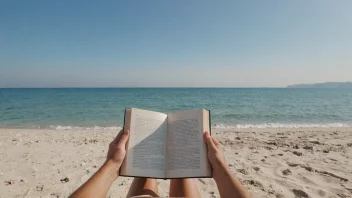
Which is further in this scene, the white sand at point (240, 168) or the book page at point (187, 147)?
the white sand at point (240, 168)

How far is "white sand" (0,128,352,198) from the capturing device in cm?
386

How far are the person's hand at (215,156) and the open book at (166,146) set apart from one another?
5 cm

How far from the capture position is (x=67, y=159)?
557 cm

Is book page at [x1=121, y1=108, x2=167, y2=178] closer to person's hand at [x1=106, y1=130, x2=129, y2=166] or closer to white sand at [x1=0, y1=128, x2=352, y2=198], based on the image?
person's hand at [x1=106, y1=130, x2=129, y2=166]

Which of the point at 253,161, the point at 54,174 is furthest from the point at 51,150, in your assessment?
the point at 253,161

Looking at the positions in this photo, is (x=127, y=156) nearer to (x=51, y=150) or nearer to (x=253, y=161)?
(x=253, y=161)

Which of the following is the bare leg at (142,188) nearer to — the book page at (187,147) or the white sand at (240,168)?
the book page at (187,147)

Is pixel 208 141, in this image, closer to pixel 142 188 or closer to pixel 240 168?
pixel 142 188

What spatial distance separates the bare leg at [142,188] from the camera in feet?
7.24

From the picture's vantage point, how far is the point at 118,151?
197 centimetres

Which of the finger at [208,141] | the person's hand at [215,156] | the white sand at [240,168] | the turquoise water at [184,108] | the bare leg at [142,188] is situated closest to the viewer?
the person's hand at [215,156]

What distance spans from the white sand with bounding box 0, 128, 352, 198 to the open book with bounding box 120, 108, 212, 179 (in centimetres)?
191

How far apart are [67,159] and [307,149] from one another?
5.71 meters

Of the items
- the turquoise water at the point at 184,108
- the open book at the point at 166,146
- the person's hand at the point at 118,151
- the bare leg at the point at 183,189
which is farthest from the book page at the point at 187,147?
the turquoise water at the point at 184,108
